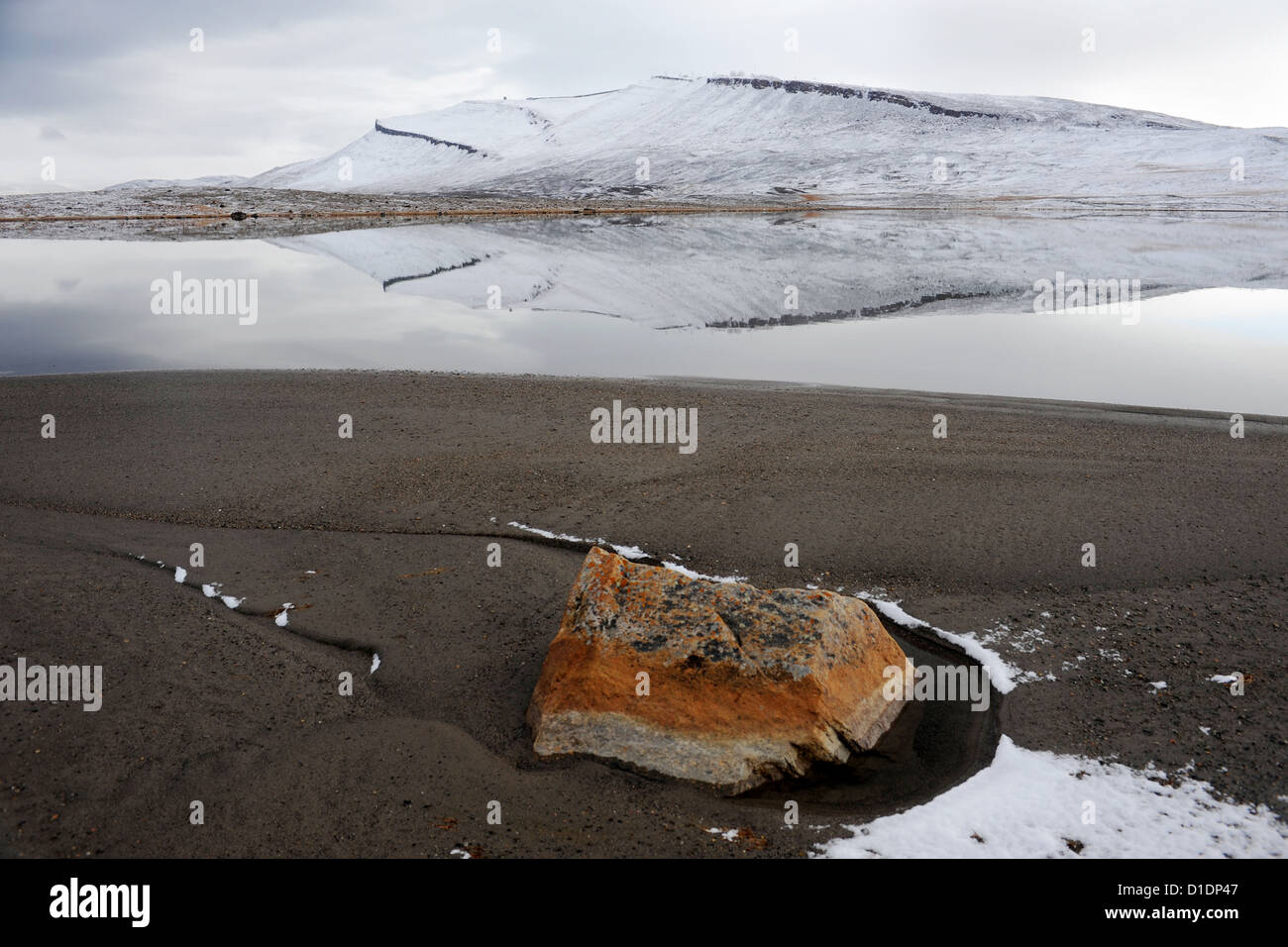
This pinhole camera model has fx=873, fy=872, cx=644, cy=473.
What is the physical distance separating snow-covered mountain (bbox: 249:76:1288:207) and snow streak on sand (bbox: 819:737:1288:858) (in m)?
59.3

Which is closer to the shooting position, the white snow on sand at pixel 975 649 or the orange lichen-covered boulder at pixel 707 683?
the orange lichen-covered boulder at pixel 707 683

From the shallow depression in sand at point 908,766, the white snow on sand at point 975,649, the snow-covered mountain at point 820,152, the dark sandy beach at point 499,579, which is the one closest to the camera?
the dark sandy beach at point 499,579

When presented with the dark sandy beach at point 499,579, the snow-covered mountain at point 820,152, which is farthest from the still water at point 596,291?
the snow-covered mountain at point 820,152

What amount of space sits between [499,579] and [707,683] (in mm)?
2466

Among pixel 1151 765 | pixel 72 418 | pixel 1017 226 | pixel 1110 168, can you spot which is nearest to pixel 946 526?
pixel 1151 765

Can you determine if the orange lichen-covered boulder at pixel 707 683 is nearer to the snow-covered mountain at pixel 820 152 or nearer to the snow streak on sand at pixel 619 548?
the snow streak on sand at pixel 619 548

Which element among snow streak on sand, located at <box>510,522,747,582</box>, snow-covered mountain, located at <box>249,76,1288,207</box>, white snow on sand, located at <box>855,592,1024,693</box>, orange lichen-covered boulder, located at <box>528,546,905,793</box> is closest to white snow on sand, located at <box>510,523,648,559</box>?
snow streak on sand, located at <box>510,522,747,582</box>

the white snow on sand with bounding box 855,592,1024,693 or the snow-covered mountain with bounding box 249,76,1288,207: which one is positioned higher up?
the snow-covered mountain with bounding box 249,76,1288,207

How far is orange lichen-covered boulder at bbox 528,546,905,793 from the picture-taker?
4.28 meters

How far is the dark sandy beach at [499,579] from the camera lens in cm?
402

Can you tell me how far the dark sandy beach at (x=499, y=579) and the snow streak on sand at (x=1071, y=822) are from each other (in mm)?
202

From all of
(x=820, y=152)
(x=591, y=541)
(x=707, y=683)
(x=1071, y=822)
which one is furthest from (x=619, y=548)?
(x=820, y=152)

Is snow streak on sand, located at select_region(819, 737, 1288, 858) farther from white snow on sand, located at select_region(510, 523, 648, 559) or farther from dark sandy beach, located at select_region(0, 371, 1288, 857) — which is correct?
white snow on sand, located at select_region(510, 523, 648, 559)

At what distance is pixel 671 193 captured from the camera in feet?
228
